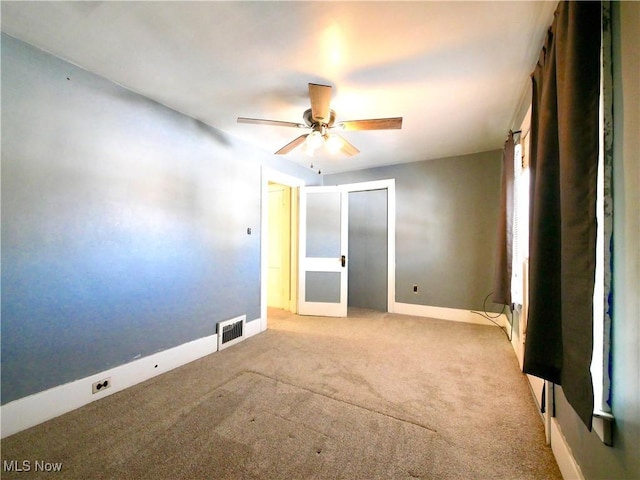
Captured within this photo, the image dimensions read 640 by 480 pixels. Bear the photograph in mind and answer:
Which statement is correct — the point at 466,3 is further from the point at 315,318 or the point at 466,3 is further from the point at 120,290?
the point at 315,318

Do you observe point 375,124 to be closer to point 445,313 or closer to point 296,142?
point 296,142

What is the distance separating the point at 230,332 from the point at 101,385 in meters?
1.16

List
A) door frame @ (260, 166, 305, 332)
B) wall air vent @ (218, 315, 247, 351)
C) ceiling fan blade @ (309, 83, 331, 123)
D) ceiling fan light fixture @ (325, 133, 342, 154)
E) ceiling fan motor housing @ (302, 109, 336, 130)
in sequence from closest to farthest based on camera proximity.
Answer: ceiling fan blade @ (309, 83, 331, 123) → ceiling fan motor housing @ (302, 109, 336, 130) → ceiling fan light fixture @ (325, 133, 342, 154) → wall air vent @ (218, 315, 247, 351) → door frame @ (260, 166, 305, 332)

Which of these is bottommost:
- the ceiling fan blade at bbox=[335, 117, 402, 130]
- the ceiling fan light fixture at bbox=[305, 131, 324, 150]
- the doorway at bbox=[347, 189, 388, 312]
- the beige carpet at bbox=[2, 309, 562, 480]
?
the beige carpet at bbox=[2, 309, 562, 480]

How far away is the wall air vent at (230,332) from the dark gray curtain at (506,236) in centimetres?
287

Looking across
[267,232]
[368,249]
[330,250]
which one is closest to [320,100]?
[267,232]

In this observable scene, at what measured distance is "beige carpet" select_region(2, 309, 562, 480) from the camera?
1258 millimetres

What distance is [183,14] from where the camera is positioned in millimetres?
1353

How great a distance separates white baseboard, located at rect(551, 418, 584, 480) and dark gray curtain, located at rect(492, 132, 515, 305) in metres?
1.35

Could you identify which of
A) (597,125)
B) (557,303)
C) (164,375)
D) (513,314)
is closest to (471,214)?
(513,314)

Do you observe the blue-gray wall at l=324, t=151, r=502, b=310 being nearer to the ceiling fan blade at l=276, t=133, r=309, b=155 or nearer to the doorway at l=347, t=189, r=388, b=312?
the doorway at l=347, t=189, r=388, b=312

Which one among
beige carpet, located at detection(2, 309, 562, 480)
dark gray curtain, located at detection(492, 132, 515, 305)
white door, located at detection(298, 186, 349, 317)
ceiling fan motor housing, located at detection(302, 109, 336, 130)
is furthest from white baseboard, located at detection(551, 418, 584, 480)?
white door, located at detection(298, 186, 349, 317)

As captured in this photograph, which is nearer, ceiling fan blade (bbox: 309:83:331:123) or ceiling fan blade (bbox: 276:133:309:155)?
ceiling fan blade (bbox: 309:83:331:123)

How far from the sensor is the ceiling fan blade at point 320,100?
5.60 feet
